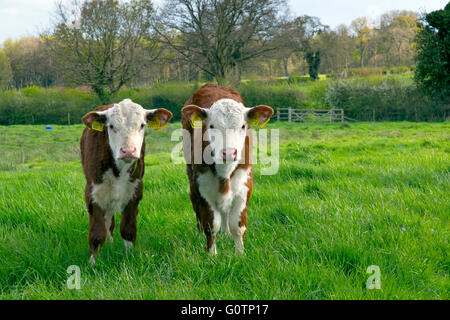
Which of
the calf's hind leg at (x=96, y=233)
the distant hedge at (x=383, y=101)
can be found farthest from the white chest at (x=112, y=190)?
the distant hedge at (x=383, y=101)

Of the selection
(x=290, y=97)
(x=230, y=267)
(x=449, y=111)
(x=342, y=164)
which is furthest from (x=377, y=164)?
(x=290, y=97)

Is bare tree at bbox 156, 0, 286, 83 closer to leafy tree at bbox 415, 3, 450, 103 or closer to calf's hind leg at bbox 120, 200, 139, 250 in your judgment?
leafy tree at bbox 415, 3, 450, 103

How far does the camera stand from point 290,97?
3350 cm

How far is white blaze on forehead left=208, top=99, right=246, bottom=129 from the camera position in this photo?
11.5ft

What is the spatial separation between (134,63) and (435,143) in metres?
19.2

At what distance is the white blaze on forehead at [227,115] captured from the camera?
11.5ft

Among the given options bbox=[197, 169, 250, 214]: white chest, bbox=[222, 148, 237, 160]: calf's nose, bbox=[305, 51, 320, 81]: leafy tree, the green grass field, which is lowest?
the green grass field

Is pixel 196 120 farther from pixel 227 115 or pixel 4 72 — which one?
pixel 4 72

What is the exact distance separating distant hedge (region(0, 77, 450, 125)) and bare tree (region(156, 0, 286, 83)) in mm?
3990

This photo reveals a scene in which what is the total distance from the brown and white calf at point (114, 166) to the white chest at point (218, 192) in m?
0.71

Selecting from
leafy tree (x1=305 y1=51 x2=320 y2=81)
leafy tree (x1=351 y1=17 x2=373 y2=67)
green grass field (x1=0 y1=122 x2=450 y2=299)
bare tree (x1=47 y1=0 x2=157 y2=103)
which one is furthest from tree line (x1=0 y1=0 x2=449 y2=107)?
leafy tree (x1=351 y1=17 x2=373 y2=67)

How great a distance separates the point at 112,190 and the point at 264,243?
1.63 metres

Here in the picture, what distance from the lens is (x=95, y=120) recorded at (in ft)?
12.0
